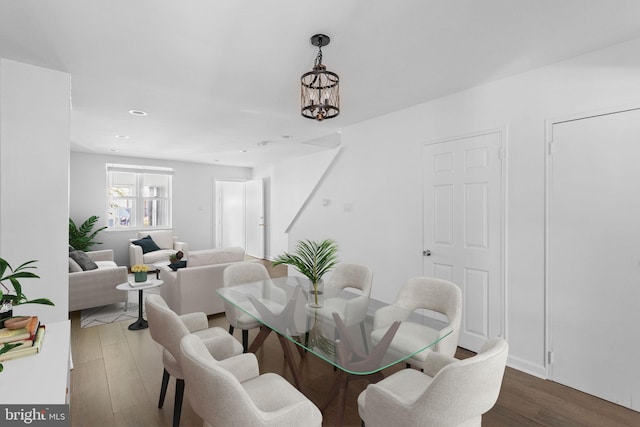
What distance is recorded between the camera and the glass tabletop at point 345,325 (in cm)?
163

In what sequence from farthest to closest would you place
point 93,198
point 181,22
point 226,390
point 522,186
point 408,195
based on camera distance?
point 93,198
point 408,195
point 522,186
point 181,22
point 226,390

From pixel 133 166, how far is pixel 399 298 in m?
6.62

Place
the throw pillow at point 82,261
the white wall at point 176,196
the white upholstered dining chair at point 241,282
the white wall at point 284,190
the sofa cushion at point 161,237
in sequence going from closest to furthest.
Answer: the white upholstered dining chair at point 241,282 → the throw pillow at point 82,261 → the white wall at point 176,196 → the white wall at point 284,190 → the sofa cushion at point 161,237

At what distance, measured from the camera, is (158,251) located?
252 inches

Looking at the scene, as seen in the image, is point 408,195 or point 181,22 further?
point 408,195

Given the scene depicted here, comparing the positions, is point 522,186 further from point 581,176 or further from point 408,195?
point 408,195

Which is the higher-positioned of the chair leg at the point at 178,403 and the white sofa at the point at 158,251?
the white sofa at the point at 158,251

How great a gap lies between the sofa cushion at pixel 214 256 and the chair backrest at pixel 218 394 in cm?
269

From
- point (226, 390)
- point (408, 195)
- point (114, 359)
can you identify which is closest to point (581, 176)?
Result: point (408, 195)

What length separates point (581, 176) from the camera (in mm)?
2352

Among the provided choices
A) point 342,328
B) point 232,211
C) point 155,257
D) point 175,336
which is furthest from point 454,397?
point 232,211

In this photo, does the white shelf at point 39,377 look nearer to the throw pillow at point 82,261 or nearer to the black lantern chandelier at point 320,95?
the black lantern chandelier at point 320,95

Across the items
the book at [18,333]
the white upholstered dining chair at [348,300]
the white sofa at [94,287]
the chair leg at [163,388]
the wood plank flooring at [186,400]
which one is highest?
the book at [18,333]

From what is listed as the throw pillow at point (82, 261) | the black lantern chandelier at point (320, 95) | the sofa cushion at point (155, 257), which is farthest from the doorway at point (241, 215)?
the black lantern chandelier at point (320, 95)
